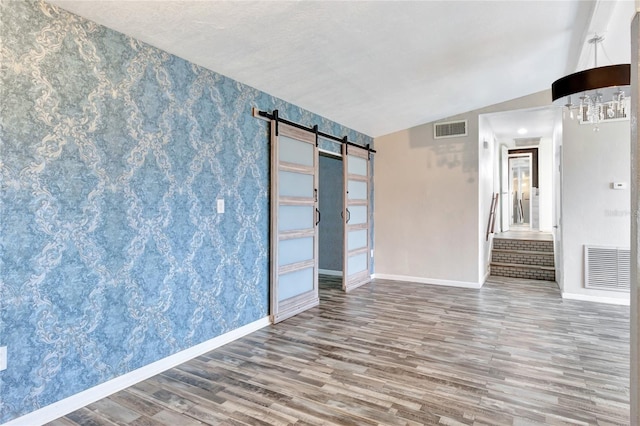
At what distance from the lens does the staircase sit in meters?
6.41

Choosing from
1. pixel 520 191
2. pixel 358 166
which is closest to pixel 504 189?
pixel 520 191

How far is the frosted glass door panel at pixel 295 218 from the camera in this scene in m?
4.04

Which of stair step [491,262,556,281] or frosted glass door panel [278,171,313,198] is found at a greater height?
frosted glass door panel [278,171,313,198]

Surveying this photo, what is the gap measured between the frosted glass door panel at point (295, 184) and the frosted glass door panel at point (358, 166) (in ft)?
4.18

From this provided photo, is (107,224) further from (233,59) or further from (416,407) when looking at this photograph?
(416,407)

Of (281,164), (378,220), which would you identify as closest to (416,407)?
(281,164)

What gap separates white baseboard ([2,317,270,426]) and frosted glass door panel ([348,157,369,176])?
9.98ft

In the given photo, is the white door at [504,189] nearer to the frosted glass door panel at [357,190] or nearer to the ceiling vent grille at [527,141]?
the ceiling vent grille at [527,141]

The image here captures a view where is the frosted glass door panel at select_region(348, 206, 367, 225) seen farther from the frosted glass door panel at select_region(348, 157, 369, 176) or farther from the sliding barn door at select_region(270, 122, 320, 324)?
the sliding barn door at select_region(270, 122, 320, 324)

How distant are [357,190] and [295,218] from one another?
1831 mm

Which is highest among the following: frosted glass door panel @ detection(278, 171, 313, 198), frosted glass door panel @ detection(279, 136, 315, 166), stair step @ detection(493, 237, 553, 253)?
frosted glass door panel @ detection(279, 136, 315, 166)

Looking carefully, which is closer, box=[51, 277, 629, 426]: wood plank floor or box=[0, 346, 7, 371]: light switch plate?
box=[0, 346, 7, 371]: light switch plate

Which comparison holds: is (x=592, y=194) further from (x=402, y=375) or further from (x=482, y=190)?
(x=402, y=375)

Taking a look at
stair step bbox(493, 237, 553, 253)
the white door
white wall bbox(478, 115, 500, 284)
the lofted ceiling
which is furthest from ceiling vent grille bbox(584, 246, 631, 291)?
the white door
